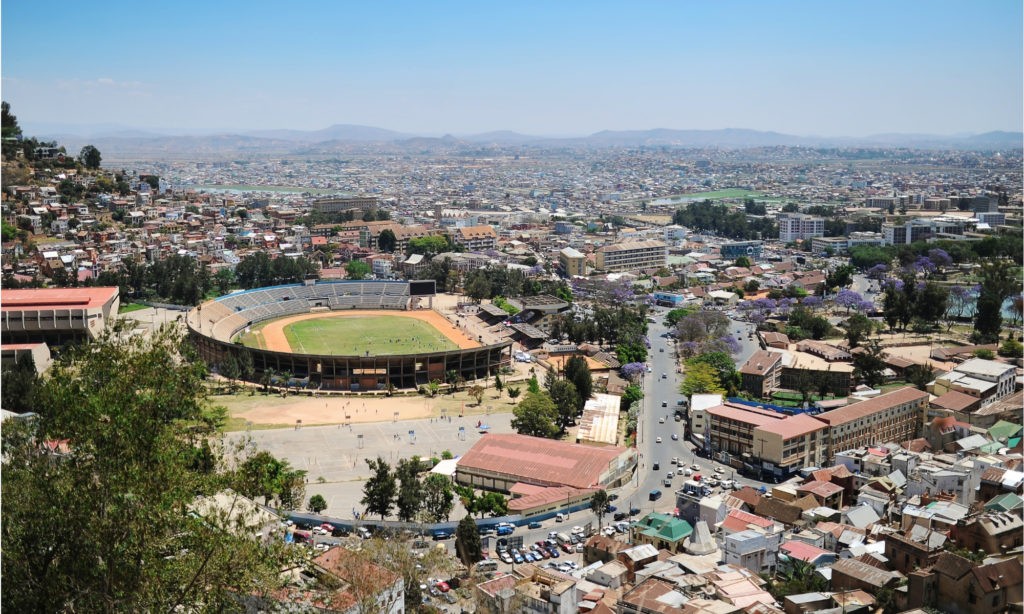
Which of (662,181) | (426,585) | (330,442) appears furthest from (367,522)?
(662,181)

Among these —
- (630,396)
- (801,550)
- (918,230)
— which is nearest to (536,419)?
(630,396)

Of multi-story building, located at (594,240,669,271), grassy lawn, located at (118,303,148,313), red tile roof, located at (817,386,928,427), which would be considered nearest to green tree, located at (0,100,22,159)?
grassy lawn, located at (118,303,148,313)

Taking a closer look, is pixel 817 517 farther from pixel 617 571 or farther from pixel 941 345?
pixel 941 345

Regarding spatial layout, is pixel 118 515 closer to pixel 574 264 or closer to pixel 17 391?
pixel 17 391

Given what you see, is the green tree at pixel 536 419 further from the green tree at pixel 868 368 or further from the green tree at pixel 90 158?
the green tree at pixel 90 158

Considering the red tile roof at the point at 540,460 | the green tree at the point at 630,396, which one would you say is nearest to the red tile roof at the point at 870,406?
the red tile roof at the point at 540,460

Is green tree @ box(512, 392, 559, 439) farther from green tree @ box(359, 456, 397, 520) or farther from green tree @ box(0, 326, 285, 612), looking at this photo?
green tree @ box(0, 326, 285, 612)
